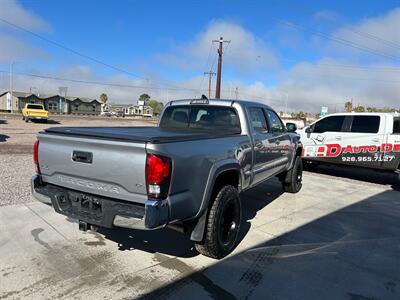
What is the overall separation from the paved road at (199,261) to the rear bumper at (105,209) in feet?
2.16

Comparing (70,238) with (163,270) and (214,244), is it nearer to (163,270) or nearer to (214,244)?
(163,270)

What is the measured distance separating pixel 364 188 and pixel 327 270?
5838 millimetres

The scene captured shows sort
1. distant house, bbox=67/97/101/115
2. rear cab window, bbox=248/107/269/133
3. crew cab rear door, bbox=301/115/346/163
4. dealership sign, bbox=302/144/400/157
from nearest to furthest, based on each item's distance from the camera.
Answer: rear cab window, bbox=248/107/269/133 → dealership sign, bbox=302/144/400/157 → crew cab rear door, bbox=301/115/346/163 → distant house, bbox=67/97/101/115

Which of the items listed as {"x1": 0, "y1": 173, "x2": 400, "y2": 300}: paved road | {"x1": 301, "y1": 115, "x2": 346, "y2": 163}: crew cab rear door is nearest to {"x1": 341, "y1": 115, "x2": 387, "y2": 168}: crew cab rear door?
{"x1": 301, "y1": 115, "x2": 346, "y2": 163}: crew cab rear door

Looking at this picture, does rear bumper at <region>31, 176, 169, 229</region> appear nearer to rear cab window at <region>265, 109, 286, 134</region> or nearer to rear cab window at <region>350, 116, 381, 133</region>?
rear cab window at <region>265, 109, 286, 134</region>

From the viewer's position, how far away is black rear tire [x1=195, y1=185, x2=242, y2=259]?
3881mm

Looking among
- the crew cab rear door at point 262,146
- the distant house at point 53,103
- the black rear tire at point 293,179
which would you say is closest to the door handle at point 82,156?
the crew cab rear door at point 262,146

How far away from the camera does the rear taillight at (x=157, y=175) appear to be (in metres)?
3.03

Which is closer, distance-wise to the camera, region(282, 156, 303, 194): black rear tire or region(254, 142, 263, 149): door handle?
region(254, 142, 263, 149): door handle

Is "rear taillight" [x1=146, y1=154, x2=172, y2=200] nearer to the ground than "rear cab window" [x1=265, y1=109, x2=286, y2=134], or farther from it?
nearer to the ground

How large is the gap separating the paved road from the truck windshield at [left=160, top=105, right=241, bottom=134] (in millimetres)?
1593

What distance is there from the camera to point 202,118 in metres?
5.37

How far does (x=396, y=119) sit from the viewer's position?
9328 millimetres

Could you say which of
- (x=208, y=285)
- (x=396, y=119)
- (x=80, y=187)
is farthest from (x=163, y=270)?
(x=396, y=119)
